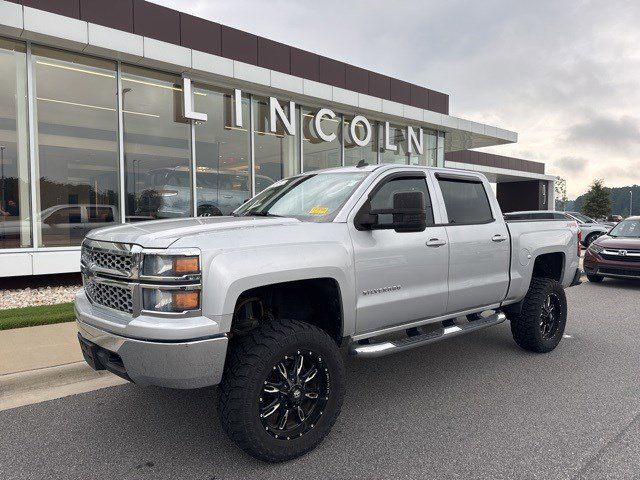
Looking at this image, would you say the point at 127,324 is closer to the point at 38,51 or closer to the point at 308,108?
the point at 38,51

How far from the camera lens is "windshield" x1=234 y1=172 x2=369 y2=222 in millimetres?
3779

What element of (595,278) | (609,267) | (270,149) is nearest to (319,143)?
(270,149)

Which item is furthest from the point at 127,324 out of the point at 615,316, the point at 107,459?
the point at 615,316

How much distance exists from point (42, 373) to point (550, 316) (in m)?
5.33

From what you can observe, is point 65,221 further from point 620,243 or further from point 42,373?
point 620,243

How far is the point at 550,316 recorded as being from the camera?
5.43 m

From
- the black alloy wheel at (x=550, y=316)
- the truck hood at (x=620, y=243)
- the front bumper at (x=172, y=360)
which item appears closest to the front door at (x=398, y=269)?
the front bumper at (x=172, y=360)

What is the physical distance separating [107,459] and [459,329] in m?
3.00

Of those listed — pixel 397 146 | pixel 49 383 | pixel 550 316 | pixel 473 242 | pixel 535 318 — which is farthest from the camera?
pixel 397 146

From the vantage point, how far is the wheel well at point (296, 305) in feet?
10.9

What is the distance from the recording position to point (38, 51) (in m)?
9.27

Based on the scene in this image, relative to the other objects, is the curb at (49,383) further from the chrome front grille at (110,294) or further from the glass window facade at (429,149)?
the glass window facade at (429,149)

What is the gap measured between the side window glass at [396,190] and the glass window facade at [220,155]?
25.2 feet

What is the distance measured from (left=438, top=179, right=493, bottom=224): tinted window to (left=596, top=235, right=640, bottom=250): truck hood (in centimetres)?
727
